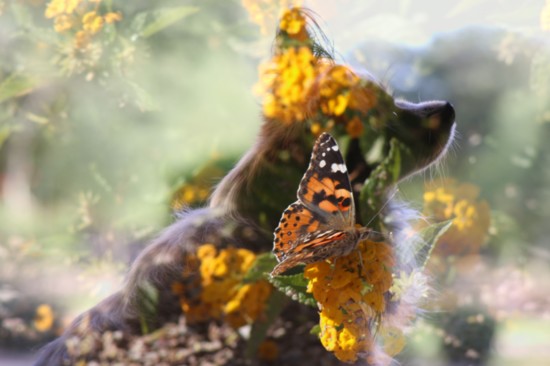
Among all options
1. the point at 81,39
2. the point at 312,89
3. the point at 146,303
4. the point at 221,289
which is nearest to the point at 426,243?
the point at 312,89

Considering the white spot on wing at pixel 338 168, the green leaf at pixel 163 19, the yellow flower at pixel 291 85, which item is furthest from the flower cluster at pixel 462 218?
the green leaf at pixel 163 19

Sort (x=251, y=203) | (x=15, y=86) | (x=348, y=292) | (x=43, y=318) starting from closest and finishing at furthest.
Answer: (x=348, y=292) → (x=251, y=203) → (x=15, y=86) → (x=43, y=318)

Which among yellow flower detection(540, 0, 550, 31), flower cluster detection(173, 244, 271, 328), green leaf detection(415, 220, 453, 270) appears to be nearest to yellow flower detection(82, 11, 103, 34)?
flower cluster detection(173, 244, 271, 328)

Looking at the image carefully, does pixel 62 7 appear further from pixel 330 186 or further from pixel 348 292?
pixel 348 292

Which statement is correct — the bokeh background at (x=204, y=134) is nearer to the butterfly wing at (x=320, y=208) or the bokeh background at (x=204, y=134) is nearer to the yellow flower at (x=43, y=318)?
the yellow flower at (x=43, y=318)

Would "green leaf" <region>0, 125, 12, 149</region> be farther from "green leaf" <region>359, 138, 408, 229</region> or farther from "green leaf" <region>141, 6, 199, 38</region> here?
"green leaf" <region>359, 138, 408, 229</region>

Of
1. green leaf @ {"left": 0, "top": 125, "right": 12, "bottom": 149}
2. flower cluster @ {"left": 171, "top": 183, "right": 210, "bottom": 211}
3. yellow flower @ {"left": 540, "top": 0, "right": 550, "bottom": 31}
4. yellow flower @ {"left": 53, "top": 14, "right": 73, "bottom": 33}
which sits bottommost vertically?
flower cluster @ {"left": 171, "top": 183, "right": 210, "bottom": 211}
